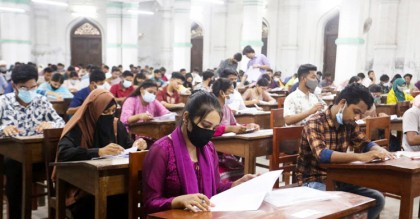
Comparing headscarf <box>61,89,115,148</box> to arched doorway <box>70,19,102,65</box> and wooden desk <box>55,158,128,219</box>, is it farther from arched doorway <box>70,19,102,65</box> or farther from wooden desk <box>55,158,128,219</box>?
arched doorway <box>70,19,102,65</box>

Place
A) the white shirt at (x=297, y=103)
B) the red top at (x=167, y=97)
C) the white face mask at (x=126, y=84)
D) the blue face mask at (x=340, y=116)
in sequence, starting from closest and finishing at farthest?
the blue face mask at (x=340, y=116) → the white shirt at (x=297, y=103) → the red top at (x=167, y=97) → the white face mask at (x=126, y=84)

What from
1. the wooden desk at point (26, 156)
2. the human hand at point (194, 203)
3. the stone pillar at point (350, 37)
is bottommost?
the wooden desk at point (26, 156)

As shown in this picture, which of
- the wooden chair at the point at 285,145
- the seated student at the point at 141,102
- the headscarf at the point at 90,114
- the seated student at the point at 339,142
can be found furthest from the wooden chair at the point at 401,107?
the headscarf at the point at 90,114

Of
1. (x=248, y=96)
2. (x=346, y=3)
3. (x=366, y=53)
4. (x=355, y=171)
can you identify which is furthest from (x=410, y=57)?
(x=355, y=171)

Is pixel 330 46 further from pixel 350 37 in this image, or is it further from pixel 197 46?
pixel 197 46

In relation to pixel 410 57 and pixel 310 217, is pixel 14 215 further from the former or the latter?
pixel 410 57

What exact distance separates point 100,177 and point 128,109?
2.87m

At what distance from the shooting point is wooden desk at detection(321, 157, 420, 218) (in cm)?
303

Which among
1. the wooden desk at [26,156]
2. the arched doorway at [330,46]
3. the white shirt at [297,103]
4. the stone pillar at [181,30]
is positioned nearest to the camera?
the wooden desk at [26,156]

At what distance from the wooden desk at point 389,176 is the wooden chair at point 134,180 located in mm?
1414

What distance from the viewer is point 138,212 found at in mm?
2861

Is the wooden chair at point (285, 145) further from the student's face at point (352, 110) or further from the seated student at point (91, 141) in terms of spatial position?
the seated student at point (91, 141)

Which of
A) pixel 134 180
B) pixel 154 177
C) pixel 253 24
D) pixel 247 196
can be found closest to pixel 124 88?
pixel 134 180

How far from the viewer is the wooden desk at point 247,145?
428cm
